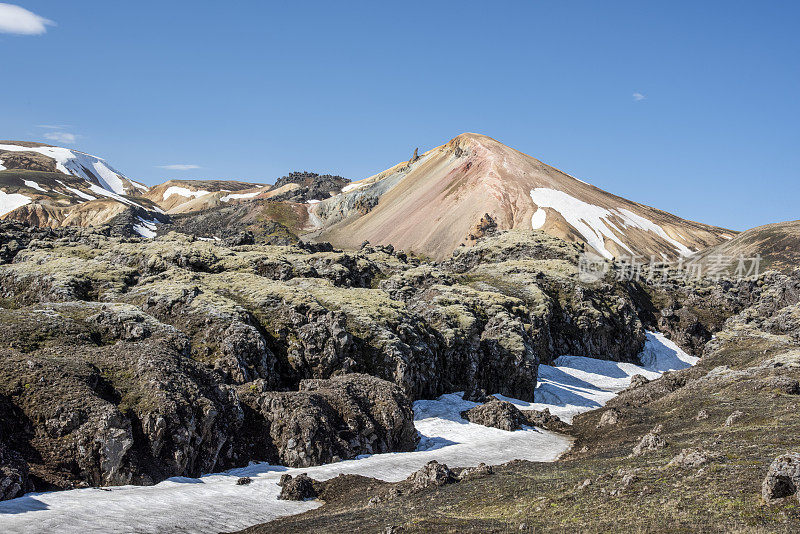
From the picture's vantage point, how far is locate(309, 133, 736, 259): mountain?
5925 inches

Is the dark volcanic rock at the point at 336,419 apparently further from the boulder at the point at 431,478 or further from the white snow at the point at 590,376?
the white snow at the point at 590,376

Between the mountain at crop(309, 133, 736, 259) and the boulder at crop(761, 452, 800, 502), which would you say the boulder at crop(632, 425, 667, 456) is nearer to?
the boulder at crop(761, 452, 800, 502)

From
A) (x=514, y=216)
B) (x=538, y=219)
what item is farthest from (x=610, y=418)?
(x=514, y=216)

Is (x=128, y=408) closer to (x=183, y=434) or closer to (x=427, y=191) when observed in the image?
(x=183, y=434)

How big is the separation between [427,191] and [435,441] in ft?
490

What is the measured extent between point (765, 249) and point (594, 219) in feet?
132

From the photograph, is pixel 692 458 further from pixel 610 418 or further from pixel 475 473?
pixel 610 418

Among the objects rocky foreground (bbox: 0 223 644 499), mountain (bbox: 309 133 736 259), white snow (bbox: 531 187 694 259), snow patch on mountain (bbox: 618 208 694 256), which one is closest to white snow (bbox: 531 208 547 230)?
mountain (bbox: 309 133 736 259)

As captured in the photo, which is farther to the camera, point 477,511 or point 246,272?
point 246,272

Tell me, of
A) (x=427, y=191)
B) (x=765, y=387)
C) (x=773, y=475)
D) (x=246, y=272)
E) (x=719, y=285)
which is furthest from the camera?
(x=427, y=191)

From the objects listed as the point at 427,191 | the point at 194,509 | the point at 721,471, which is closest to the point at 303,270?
the point at 194,509

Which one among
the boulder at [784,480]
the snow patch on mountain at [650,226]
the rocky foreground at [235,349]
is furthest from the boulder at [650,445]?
the snow patch on mountain at [650,226]

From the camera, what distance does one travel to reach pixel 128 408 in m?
34.9

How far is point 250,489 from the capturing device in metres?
33.0
